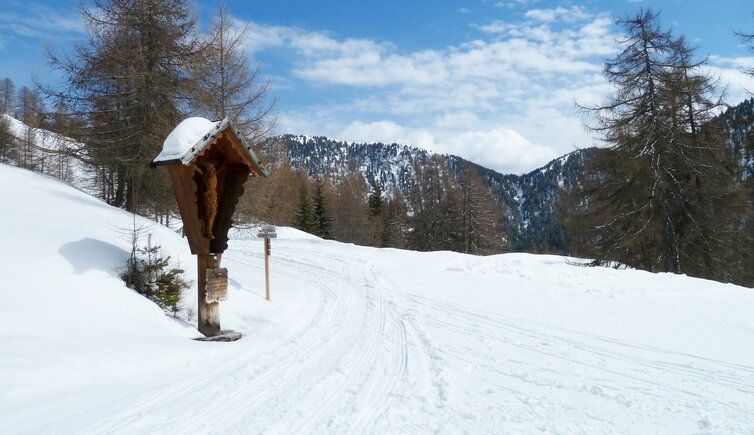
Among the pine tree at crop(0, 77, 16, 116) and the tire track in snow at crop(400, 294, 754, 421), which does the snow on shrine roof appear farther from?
the pine tree at crop(0, 77, 16, 116)

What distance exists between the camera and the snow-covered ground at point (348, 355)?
12.8 ft

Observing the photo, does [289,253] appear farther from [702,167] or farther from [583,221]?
[702,167]

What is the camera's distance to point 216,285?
24.3 ft

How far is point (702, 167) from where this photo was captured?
15344 millimetres

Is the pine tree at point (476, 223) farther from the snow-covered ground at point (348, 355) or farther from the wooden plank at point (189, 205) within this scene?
the wooden plank at point (189, 205)

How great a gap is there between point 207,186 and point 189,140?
0.88 meters

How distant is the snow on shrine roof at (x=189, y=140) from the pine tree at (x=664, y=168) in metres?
13.8

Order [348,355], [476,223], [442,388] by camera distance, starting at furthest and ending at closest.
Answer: [476,223], [348,355], [442,388]

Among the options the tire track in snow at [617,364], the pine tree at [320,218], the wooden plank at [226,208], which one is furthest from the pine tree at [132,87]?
the pine tree at [320,218]

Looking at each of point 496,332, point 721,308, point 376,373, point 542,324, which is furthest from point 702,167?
point 376,373

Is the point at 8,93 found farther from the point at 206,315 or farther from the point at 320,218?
the point at 206,315

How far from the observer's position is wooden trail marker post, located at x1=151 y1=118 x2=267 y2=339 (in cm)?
720

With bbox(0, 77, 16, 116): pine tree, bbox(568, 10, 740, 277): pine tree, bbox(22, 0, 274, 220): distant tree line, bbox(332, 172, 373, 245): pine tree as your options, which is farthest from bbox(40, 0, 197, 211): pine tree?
bbox(0, 77, 16, 116): pine tree

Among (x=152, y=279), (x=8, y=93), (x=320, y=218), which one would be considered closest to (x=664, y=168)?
(x=152, y=279)
